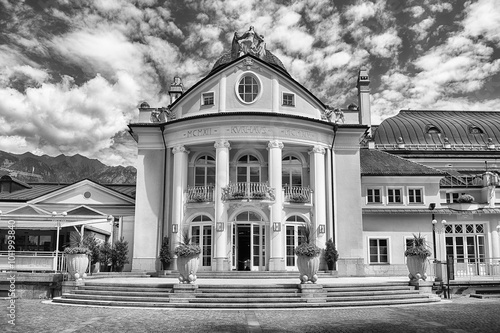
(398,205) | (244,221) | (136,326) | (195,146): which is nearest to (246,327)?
(136,326)

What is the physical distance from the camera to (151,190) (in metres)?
28.6

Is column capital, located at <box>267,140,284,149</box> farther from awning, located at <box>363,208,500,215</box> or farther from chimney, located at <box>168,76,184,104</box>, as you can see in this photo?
chimney, located at <box>168,76,184,104</box>

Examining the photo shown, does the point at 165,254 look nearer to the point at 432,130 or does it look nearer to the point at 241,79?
the point at 241,79

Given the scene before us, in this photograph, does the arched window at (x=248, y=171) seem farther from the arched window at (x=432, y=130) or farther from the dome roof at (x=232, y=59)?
the arched window at (x=432, y=130)

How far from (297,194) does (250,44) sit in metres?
12.1

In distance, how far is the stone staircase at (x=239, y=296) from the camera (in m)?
16.7

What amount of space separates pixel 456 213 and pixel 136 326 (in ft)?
79.0

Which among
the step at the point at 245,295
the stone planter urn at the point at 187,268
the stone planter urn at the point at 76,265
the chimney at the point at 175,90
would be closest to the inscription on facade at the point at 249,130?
the stone planter urn at the point at 187,268

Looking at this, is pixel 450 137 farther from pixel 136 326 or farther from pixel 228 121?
pixel 136 326

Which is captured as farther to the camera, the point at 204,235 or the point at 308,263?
the point at 204,235

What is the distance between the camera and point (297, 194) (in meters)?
27.5


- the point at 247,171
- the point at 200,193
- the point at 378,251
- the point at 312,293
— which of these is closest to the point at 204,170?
the point at 200,193

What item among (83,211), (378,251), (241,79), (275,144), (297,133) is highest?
(241,79)

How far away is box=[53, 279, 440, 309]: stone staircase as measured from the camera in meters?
16.7
